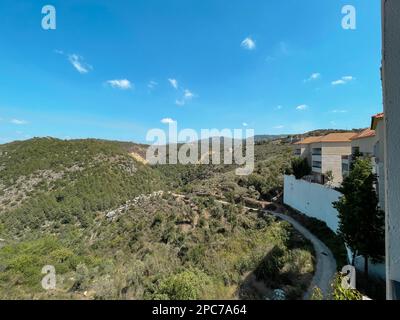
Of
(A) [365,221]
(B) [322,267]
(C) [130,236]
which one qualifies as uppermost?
(A) [365,221]

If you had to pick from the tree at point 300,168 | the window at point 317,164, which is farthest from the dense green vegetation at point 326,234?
the window at point 317,164

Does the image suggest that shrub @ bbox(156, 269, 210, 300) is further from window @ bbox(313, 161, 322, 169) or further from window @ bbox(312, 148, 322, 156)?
window @ bbox(312, 148, 322, 156)

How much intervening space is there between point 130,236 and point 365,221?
20080 millimetres

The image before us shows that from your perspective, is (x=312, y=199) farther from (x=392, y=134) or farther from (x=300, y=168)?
(x=392, y=134)

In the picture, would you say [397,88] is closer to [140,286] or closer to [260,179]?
[140,286]

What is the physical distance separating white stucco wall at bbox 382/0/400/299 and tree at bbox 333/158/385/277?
6838mm

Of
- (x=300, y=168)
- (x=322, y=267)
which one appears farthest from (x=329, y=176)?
(x=322, y=267)

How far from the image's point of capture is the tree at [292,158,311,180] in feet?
88.1

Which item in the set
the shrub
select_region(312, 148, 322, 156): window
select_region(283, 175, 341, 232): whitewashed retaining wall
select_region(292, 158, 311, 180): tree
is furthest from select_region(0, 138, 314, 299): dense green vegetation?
select_region(312, 148, 322, 156): window

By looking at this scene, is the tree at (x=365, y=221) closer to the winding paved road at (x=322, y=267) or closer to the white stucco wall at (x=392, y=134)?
the winding paved road at (x=322, y=267)

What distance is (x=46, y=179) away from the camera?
49.2 meters

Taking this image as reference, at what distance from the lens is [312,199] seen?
2222cm

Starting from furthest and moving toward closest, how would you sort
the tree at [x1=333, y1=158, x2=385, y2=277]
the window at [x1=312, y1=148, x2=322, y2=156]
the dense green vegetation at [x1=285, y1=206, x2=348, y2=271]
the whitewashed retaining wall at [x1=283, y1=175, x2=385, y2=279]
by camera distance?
the window at [x1=312, y1=148, x2=322, y2=156], the whitewashed retaining wall at [x1=283, y1=175, x2=385, y2=279], the dense green vegetation at [x1=285, y1=206, x2=348, y2=271], the tree at [x1=333, y1=158, x2=385, y2=277]
